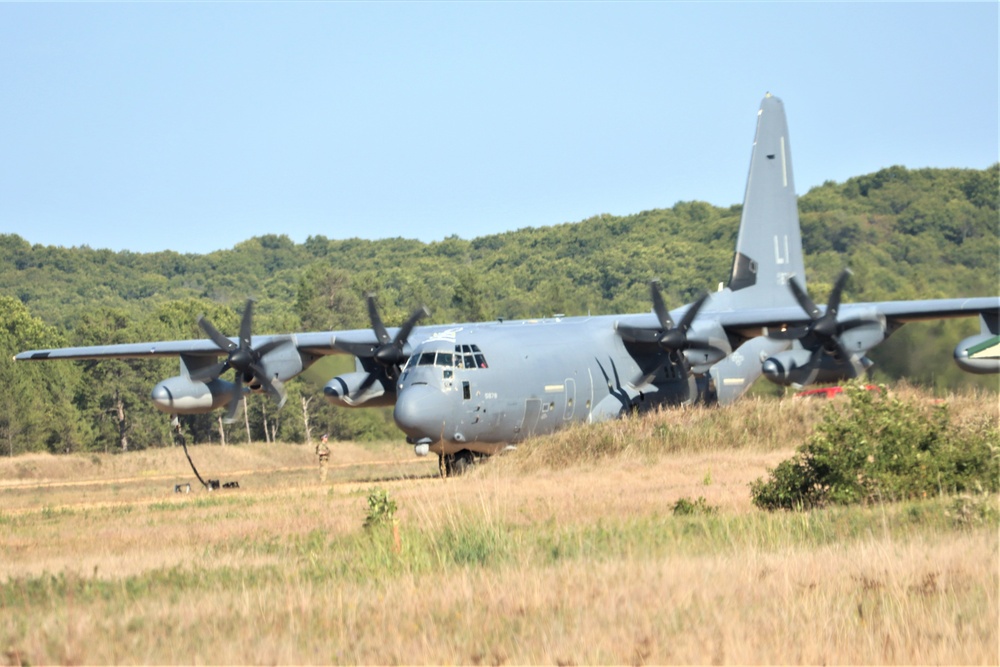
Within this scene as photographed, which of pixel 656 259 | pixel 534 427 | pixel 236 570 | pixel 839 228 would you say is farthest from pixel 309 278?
pixel 236 570

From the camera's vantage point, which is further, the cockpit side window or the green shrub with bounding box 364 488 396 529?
the cockpit side window

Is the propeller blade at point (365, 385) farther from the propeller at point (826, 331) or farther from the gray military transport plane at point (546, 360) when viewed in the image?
the propeller at point (826, 331)

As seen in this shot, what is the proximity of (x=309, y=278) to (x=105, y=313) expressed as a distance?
819 inches

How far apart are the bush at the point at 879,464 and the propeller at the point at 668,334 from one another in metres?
12.9

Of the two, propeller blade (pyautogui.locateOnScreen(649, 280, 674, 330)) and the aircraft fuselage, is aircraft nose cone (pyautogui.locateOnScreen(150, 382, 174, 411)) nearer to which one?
the aircraft fuselage

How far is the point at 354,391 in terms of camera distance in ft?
93.7

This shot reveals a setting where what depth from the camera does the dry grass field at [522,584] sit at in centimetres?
729

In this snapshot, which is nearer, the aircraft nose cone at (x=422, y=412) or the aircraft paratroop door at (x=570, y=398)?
the aircraft nose cone at (x=422, y=412)

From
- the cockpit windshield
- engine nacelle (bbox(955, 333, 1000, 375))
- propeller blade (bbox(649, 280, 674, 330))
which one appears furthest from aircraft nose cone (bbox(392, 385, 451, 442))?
engine nacelle (bbox(955, 333, 1000, 375))

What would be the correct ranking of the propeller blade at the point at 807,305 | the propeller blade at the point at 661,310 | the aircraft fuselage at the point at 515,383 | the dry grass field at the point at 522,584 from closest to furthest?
the dry grass field at the point at 522,584
the aircraft fuselage at the point at 515,383
the propeller blade at the point at 807,305
the propeller blade at the point at 661,310

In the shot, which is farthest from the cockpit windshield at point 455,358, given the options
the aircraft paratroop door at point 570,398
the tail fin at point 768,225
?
the tail fin at point 768,225

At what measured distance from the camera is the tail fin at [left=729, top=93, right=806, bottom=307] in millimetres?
34312

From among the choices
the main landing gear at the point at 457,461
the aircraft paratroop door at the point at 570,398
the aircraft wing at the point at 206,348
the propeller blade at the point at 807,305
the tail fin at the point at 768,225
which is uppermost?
the tail fin at the point at 768,225

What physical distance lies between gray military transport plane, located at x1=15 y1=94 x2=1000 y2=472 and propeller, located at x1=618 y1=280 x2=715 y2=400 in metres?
0.03
